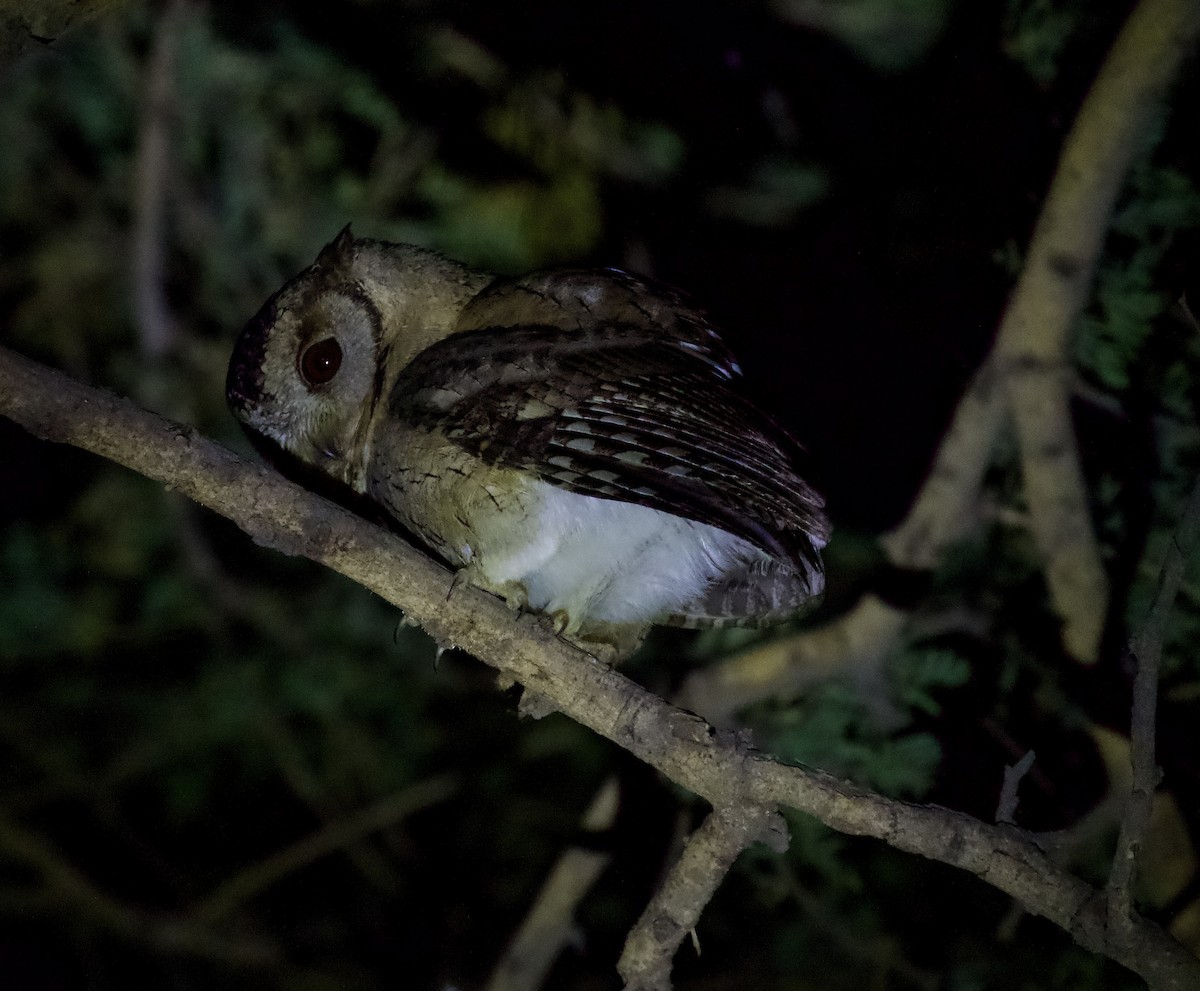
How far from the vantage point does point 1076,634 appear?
306cm

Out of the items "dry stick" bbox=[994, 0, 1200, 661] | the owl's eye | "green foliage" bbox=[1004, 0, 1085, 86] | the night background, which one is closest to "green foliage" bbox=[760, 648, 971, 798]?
the night background

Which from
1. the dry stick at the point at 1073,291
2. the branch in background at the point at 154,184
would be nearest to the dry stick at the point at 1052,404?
the dry stick at the point at 1073,291

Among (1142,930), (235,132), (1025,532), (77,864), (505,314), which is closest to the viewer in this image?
(1142,930)

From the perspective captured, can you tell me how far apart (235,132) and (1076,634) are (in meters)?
3.58

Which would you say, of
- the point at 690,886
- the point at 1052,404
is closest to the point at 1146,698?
the point at 690,886

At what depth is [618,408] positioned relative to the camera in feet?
6.90

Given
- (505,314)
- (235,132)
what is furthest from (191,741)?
(505,314)

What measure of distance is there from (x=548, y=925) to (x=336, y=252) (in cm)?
207

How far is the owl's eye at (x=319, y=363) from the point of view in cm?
253

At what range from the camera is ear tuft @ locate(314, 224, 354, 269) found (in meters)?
2.62

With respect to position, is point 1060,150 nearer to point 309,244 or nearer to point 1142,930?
point 1142,930

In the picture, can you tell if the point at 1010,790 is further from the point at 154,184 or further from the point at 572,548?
the point at 154,184

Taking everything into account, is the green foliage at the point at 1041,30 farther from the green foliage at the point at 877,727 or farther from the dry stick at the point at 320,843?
the dry stick at the point at 320,843

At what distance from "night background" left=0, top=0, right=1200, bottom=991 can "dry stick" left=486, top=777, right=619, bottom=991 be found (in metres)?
0.10
